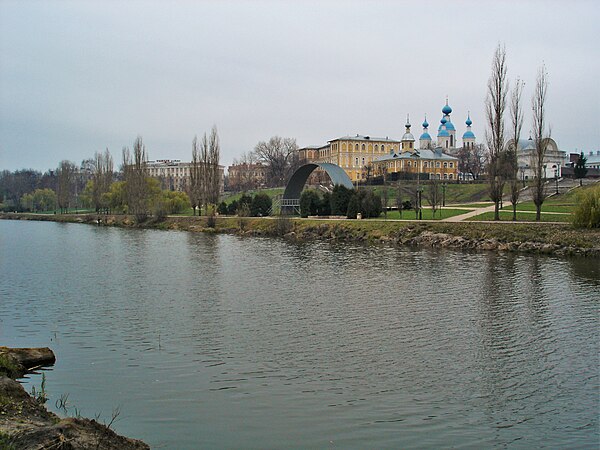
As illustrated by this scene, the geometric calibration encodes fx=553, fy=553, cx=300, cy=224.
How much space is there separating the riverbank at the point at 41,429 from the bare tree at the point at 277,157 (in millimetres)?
92101

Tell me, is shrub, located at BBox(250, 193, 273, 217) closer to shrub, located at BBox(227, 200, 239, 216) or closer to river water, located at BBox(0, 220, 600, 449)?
shrub, located at BBox(227, 200, 239, 216)

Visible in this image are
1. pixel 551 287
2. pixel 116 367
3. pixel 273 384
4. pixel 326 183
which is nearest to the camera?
pixel 273 384

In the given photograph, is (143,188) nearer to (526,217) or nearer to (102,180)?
(102,180)

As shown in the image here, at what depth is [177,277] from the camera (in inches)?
848

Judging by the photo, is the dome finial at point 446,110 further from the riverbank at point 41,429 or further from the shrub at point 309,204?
the riverbank at point 41,429

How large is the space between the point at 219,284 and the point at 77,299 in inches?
191

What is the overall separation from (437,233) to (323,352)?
24.1 m

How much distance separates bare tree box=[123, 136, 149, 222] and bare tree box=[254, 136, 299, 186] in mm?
37382

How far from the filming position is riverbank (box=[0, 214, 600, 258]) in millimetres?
28016

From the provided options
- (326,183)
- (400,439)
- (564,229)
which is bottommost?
(400,439)

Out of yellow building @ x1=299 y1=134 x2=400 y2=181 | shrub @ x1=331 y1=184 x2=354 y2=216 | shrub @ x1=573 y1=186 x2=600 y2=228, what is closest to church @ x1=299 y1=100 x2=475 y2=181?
yellow building @ x1=299 y1=134 x2=400 y2=181

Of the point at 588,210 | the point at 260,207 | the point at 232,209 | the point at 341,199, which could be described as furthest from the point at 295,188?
the point at 588,210

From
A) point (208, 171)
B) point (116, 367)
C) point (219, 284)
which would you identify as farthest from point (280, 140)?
point (116, 367)

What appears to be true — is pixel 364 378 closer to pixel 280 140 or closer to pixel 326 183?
pixel 326 183
